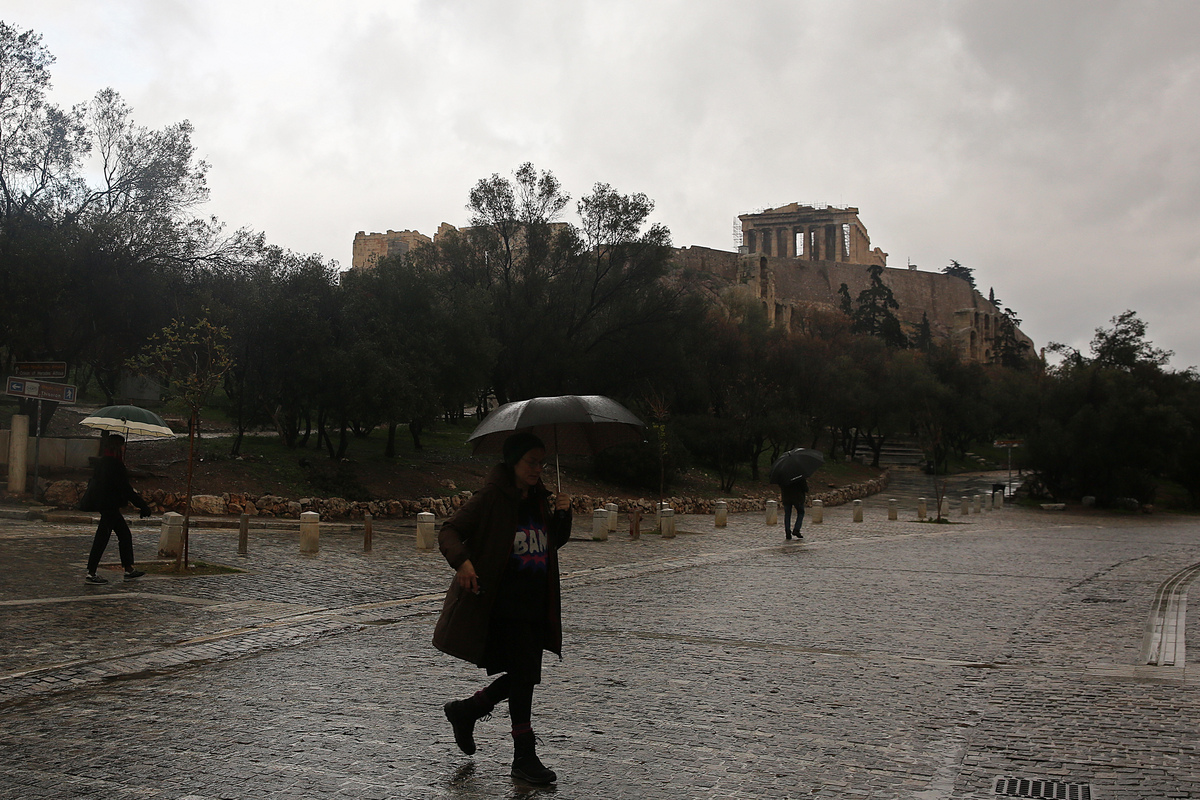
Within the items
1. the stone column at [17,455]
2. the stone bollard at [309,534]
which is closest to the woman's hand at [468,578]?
the stone bollard at [309,534]

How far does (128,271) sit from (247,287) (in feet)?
10.3

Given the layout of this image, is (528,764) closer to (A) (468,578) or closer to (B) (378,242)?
(A) (468,578)

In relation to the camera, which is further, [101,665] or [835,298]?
[835,298]

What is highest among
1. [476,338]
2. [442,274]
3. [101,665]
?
[442,274]

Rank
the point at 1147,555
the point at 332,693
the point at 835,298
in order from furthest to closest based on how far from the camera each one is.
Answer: the point at 835,298 → the point at 1147,555 → the point at 332,693

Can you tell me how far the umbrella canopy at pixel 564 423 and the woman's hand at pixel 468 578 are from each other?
31.3 inches

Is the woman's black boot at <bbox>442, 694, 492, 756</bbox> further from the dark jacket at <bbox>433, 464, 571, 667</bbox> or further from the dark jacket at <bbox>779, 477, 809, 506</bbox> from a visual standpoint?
the dark jacket at <bbox>779, 477, 809, 506</bbox>

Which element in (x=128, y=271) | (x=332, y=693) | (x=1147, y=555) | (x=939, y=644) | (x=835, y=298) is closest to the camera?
(x=332, y=693)

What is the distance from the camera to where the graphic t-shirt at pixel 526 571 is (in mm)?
4387

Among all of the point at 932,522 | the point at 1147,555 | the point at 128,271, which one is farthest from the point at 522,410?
the point at 932,522

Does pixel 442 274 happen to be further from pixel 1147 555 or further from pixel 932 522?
pixel 1147 555

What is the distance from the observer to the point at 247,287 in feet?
88.4

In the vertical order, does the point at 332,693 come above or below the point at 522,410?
below

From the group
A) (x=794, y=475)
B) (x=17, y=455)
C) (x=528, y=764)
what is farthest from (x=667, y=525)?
(x=528, y=764)
